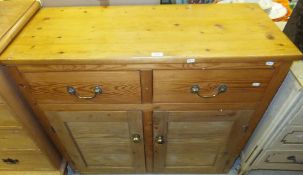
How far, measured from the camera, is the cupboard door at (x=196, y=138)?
951 mm

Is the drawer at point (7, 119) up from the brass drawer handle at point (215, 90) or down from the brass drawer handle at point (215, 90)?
down

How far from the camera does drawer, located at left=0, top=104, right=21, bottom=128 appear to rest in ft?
2.91

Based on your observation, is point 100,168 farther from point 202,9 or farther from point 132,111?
point 202,9

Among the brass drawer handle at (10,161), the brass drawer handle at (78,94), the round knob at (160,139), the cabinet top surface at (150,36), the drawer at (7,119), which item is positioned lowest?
the brass drawer handle at (10,161)

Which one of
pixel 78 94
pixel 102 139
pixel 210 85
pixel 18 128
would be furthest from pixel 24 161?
pixel 210 85

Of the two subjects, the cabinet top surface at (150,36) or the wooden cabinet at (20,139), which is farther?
the wooden cabinet at (20,139)

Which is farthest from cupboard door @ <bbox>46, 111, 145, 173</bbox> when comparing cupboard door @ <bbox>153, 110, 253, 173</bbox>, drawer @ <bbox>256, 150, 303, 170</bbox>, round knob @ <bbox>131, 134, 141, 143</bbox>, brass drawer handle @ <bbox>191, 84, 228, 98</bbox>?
drawer @ <bbox>256, 150, 303, 170</bbox>

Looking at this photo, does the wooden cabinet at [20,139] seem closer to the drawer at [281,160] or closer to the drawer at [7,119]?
the drawer at [7,119]

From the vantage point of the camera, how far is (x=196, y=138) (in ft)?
3.51

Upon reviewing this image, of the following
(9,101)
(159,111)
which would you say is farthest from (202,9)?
(9,101)

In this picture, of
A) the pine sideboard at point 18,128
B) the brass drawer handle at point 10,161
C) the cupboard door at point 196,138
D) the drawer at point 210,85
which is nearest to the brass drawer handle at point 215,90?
the drawer at point 210,85

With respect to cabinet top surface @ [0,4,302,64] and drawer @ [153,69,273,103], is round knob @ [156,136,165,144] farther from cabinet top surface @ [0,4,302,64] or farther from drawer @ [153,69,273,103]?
cabinet top surface @ [0,4,302,64]

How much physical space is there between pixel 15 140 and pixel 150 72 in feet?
2.35

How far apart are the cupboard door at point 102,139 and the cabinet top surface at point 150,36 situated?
0.28 m
